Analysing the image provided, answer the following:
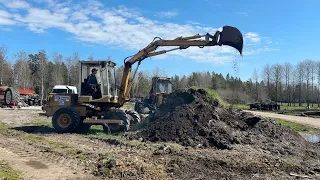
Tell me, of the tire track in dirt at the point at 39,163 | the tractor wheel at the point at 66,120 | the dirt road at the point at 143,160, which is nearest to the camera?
the tire track in dirt at the point at 39,163

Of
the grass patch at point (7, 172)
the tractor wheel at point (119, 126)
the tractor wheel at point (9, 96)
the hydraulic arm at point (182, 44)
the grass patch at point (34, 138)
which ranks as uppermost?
the hydraulic arm at point (182, 44)

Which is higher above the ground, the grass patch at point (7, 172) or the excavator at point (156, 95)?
the excavator at point (156, 95)

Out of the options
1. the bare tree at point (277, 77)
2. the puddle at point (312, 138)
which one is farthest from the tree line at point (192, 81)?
the puddle at point (312, 138)

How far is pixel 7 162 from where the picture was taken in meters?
8.31

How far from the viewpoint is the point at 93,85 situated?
46.6 ft

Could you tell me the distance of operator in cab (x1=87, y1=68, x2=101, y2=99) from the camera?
46.5ft

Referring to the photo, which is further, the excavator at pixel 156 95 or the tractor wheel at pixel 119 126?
the excavator at pixel 156 95

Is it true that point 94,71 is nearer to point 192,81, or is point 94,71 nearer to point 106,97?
point 106,97

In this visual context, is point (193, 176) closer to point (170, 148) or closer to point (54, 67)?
point (170, 148)

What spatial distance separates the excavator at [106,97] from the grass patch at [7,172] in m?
5.95

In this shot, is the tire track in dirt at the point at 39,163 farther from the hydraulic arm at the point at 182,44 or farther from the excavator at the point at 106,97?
the hydraulic arm at the point at 182,44

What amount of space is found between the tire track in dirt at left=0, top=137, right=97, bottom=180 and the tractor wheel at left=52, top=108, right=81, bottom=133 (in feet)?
10.5

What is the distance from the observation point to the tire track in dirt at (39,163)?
726 cm

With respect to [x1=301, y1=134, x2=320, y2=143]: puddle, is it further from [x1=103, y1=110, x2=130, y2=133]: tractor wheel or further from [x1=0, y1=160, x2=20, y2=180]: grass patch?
[x1=0, y1=160, x2=20, y2=180]: grass patch
